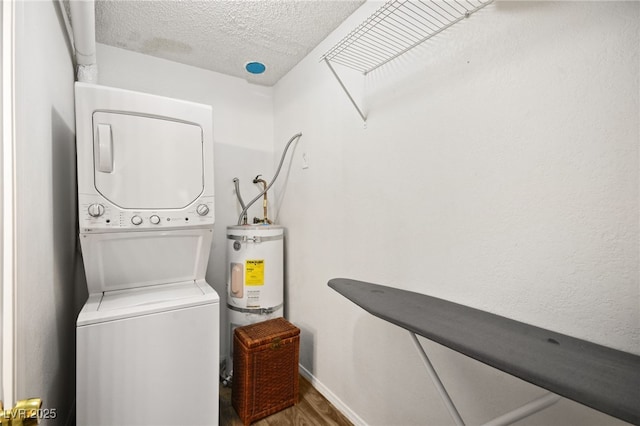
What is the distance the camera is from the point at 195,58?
217 centimetres

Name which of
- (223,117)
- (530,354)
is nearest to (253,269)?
(223,117)

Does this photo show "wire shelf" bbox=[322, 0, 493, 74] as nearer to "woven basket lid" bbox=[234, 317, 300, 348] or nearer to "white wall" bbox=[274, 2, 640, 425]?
"white wall" bbox=[274, 2, 640, 425]

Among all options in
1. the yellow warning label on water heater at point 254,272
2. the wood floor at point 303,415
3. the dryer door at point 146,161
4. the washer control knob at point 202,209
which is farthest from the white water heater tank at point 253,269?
the wood floor at point 303,415

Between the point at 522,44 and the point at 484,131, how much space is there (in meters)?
0.29

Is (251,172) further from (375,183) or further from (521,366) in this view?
(521,366)

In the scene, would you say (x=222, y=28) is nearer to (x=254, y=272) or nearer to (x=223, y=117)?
(x=223, y=117)

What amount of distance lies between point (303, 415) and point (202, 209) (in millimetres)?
1402

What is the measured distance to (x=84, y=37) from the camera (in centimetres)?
149

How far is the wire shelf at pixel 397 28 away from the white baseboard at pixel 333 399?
1952mm

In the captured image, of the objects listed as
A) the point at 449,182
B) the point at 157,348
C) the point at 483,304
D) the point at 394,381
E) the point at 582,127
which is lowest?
the point at 394,381

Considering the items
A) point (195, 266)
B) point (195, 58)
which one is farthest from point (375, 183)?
point (195, 58)

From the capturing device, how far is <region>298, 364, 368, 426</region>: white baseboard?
65.1 inches

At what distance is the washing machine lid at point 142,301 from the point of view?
132 centimetres

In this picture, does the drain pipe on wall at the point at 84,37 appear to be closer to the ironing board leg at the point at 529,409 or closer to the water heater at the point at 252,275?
the water heater at the point at 252,275
